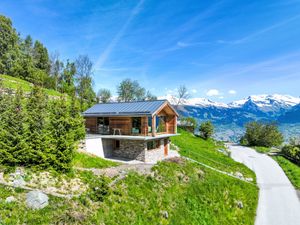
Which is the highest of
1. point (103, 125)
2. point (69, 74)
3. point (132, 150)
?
point (69, 74)

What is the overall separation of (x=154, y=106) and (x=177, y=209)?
1141 centimetres

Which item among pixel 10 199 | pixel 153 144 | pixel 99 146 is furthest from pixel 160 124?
pixel 10 199

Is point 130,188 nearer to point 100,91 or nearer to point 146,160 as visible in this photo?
point 146,160

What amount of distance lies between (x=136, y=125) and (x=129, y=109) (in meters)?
2.16

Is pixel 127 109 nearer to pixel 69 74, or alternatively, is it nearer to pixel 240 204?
pixel 240 204

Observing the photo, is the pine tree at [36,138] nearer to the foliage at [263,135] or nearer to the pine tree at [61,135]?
the pine tree at [61,135]

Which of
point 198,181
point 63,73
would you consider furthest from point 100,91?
point 198,181

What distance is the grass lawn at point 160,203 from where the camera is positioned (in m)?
9.73

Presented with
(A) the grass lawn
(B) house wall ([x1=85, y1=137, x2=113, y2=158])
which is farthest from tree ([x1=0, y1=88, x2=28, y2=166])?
(B) house wall ([x1=85, y1=137, x2=113, y2=158])

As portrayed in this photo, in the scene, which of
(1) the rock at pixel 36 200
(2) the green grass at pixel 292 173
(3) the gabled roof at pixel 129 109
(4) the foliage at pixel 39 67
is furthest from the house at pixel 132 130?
(4) the foliage at pixel 39 67

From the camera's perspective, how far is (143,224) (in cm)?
1172

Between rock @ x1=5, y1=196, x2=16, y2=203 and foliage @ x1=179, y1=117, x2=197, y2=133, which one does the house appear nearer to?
rock @ x1=5, y1=196, x2=16, y2=203

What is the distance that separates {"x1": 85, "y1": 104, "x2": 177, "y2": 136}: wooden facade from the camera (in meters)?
22.0

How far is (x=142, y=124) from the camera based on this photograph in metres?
22.2
